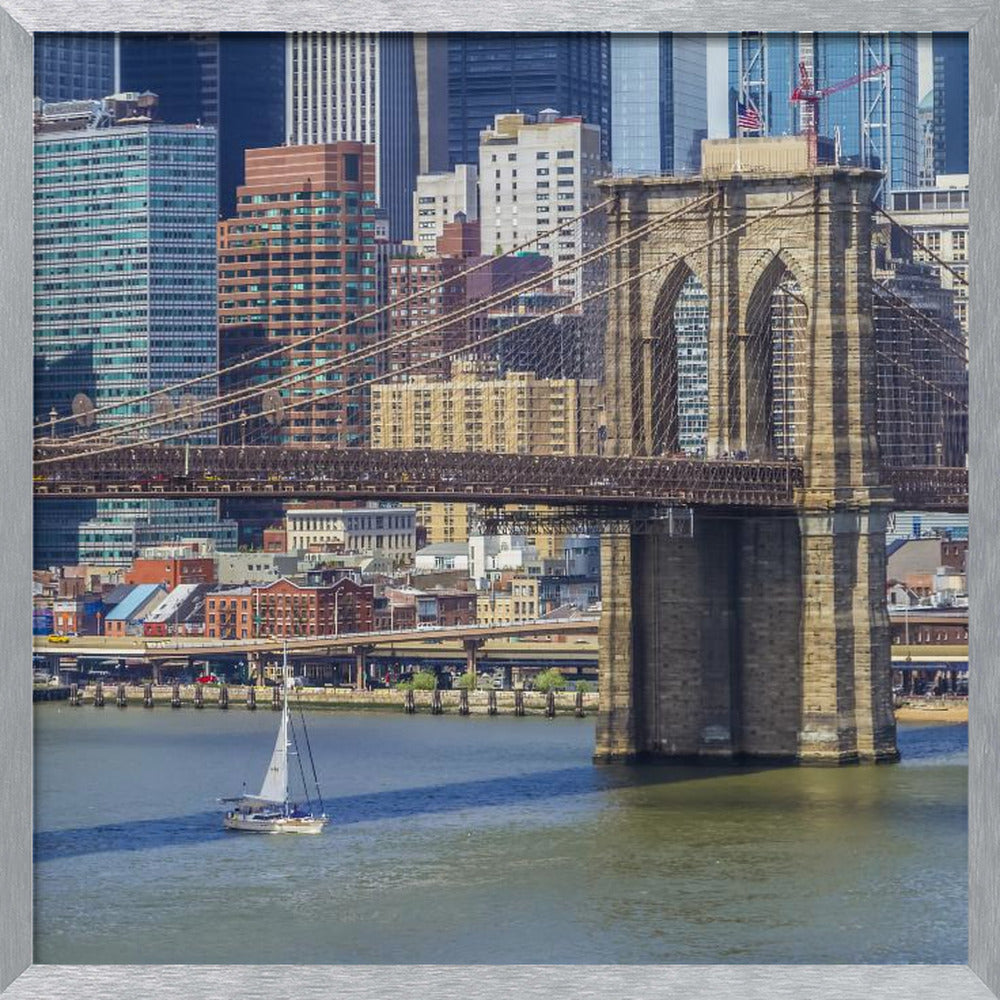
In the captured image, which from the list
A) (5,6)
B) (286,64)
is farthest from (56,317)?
(5,6)

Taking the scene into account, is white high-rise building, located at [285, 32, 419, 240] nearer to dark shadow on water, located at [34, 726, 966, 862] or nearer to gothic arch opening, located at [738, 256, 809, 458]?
gothic arch opening, located at [738, 256, 809, 458]

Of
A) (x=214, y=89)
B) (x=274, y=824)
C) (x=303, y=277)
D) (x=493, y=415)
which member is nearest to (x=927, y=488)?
(x=274, y=824)

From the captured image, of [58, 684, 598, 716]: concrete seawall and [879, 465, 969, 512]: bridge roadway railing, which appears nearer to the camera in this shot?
[879, 465, 969, 512]: bridge roadway railing

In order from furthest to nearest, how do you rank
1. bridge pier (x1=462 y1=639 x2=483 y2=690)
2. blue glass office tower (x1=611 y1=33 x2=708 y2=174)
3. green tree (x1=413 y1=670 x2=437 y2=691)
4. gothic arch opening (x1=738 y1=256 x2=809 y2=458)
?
blue glass office tower (x1=611 y1=33 x2=708 y2=174)
bridge pier (x1=462 y1=639 x2=483 y2=690)
green tree (x1=413 y1=670 x2=437 y2=691)
gothic arch opening (x1=738 y1=256 x2=809 y2=458)

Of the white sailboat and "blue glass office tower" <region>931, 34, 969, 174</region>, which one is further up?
"blue glass office tower" <region>931, 34, 969, 174</region>

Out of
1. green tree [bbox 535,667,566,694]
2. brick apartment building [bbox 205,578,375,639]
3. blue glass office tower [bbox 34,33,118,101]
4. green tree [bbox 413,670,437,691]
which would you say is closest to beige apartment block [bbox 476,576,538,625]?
brick apartment building [bbox 205,578,375,639]

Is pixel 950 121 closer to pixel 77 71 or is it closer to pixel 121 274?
pixel 121 274
